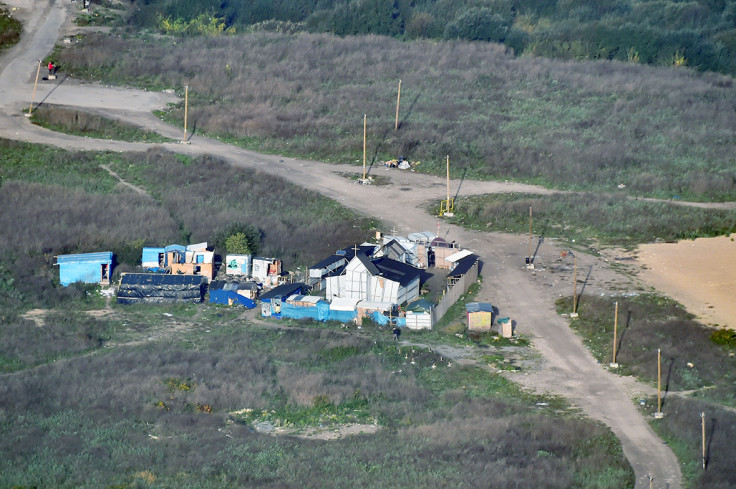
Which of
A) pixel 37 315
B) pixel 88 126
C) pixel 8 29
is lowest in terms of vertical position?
pixel 37 315

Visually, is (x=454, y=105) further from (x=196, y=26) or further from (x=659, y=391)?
(x=659, y=391)

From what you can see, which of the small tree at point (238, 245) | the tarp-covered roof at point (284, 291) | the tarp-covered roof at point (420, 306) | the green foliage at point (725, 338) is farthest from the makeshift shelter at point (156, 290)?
the green foliage at point (725, 338)

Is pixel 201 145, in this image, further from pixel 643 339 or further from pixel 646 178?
pixel 643 339

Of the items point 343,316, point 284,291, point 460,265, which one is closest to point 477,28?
point 460,265

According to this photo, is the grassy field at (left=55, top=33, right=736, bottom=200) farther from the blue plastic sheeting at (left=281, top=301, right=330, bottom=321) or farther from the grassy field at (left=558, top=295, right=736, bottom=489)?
the blue plastic sheeting at (left=281, top=301, right=330, bottom=321)

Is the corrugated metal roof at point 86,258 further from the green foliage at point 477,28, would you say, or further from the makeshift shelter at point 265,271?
the green foliage at point 477,28

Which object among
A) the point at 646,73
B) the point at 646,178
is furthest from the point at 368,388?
the point at 646,73
